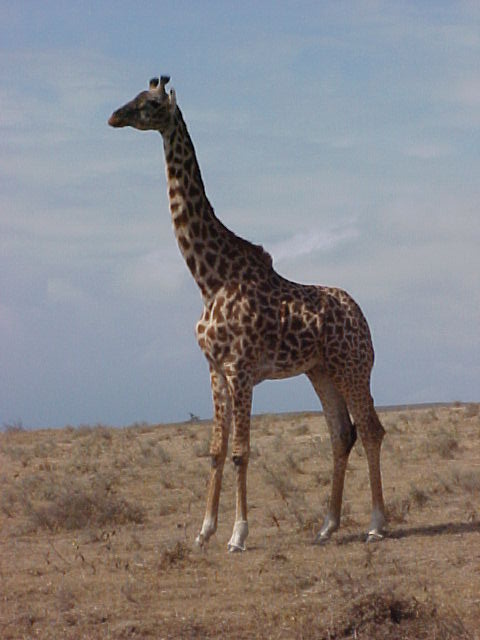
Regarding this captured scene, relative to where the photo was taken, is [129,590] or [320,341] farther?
[320,341]

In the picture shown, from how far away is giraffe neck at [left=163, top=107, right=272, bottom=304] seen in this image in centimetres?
1120

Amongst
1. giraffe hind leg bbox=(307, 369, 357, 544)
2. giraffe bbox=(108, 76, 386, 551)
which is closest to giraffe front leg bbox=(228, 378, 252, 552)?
giraffe bbox=(108, 76, 386, 551)

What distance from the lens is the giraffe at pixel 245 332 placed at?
1072 centimetres

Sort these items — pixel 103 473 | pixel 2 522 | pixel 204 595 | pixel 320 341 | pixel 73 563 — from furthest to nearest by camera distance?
pixel 103 473
pixel 2 522
pixel 320 341
pixel 73 563
pixel 204 595

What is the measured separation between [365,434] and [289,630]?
4.23 meters

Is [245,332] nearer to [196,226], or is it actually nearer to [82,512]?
[196,226]

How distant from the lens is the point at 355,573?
9.05m

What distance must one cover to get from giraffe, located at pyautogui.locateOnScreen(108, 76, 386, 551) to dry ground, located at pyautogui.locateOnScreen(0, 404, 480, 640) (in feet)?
2.51

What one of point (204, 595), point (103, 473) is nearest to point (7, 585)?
point (204, 595)

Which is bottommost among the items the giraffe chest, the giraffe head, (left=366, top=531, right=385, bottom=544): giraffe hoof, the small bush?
the small bush

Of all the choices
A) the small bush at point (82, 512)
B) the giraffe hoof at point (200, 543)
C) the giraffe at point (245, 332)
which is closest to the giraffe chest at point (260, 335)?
the giraffe at point (245, 332)

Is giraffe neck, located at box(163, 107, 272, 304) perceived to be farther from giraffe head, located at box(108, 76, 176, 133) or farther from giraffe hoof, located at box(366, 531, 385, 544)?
giraffe hoof, located at box(366, 531, 385, 544)

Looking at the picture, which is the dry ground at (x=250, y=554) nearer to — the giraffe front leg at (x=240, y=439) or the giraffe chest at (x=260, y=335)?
the giraffe front leg at (x=240, y=439)

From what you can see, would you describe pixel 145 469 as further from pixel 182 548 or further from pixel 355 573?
pixel 355 573
